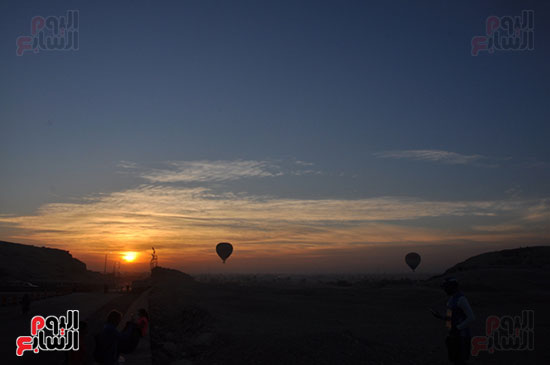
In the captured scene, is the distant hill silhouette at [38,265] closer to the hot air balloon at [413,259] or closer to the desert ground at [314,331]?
the hot air balloon at [413,259]

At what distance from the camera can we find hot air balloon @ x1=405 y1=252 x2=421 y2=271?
270ft

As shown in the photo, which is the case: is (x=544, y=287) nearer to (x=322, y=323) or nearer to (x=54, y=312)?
(x=322, y=323)

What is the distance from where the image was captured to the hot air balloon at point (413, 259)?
8236 cm

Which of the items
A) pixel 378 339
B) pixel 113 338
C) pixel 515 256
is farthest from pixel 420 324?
pixel 515 256

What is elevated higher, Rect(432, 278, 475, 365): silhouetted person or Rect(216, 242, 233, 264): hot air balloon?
Rect(432, 278, 475, 365): silhouetted person

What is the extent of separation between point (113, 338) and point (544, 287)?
145 feet

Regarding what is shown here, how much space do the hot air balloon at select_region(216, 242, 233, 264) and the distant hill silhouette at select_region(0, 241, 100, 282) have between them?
51576 millimetres

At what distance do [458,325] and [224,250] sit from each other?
243ft

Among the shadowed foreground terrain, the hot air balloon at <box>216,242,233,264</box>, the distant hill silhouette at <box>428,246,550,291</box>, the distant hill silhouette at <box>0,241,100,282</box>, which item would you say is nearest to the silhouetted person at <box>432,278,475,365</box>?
the shadowed foreground terrain

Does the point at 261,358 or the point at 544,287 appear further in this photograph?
the point at 544,287

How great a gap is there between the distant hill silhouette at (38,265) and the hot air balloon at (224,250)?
5158 cm

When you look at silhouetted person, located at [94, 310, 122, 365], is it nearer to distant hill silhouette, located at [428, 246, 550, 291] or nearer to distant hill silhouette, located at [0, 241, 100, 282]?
distant hill silhouette, located at [428, 246, 550, 291]

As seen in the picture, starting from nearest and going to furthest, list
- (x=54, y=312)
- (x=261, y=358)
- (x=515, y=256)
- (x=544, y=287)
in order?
(x=261, y=358), (x=54, y=312), (x=544, y=287), (x=515, y=256)

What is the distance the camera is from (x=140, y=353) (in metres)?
14.4
